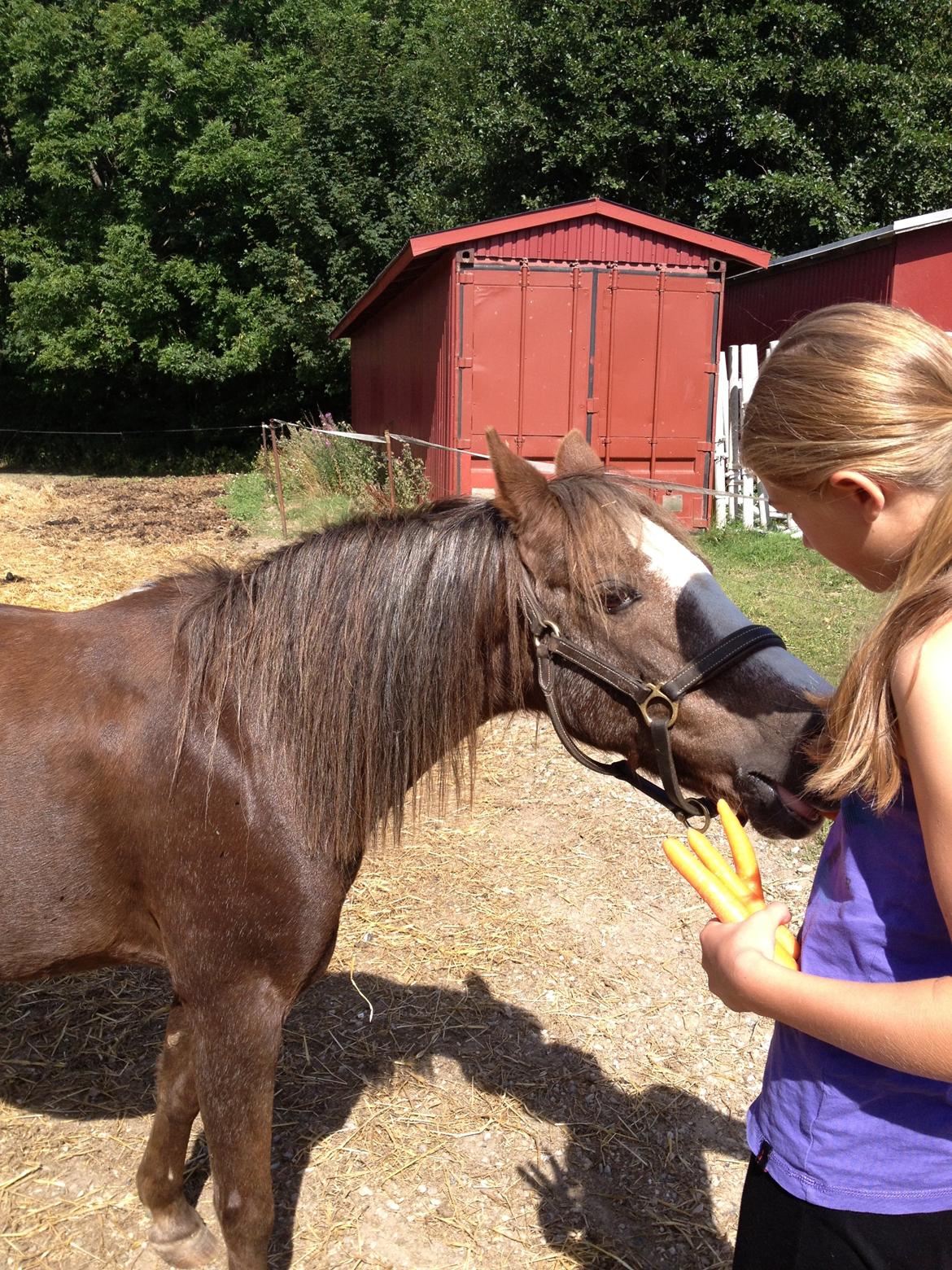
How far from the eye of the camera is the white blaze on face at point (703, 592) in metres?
1.69

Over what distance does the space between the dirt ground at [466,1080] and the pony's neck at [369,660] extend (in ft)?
1.99

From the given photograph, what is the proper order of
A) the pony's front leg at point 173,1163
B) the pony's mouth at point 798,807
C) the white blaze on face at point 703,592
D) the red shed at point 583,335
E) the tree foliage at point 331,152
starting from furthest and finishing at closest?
1. the tree foliage at point 331,152
2. the red shed at point 583,335
3. the pony's front leg at point 173,1163
4. the white blaze on face at point 703,592
5. the pony's mouth at point 798,807

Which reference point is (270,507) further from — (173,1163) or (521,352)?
(173,1163)

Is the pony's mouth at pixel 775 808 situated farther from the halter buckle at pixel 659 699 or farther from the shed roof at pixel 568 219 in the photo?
the shed roof at pixel 568 219

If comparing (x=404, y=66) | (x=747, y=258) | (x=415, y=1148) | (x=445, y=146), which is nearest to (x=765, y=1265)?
(x=415, y=1148)

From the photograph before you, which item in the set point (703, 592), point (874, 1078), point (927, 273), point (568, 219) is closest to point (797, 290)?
point (927, 273)

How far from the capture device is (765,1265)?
118 cm

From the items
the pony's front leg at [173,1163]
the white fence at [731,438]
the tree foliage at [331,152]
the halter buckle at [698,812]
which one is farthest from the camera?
the tree foliage at [331,152]

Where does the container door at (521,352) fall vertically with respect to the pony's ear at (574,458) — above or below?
above

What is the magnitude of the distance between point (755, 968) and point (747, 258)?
1139cm

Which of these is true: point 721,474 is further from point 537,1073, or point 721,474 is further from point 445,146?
point 445,146

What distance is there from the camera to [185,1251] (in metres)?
2.25

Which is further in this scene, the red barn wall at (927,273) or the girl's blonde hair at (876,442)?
the red barn wall at (927,273)

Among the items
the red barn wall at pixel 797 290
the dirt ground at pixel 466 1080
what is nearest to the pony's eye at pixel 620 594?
the dirt ground at pixel 466 1080
